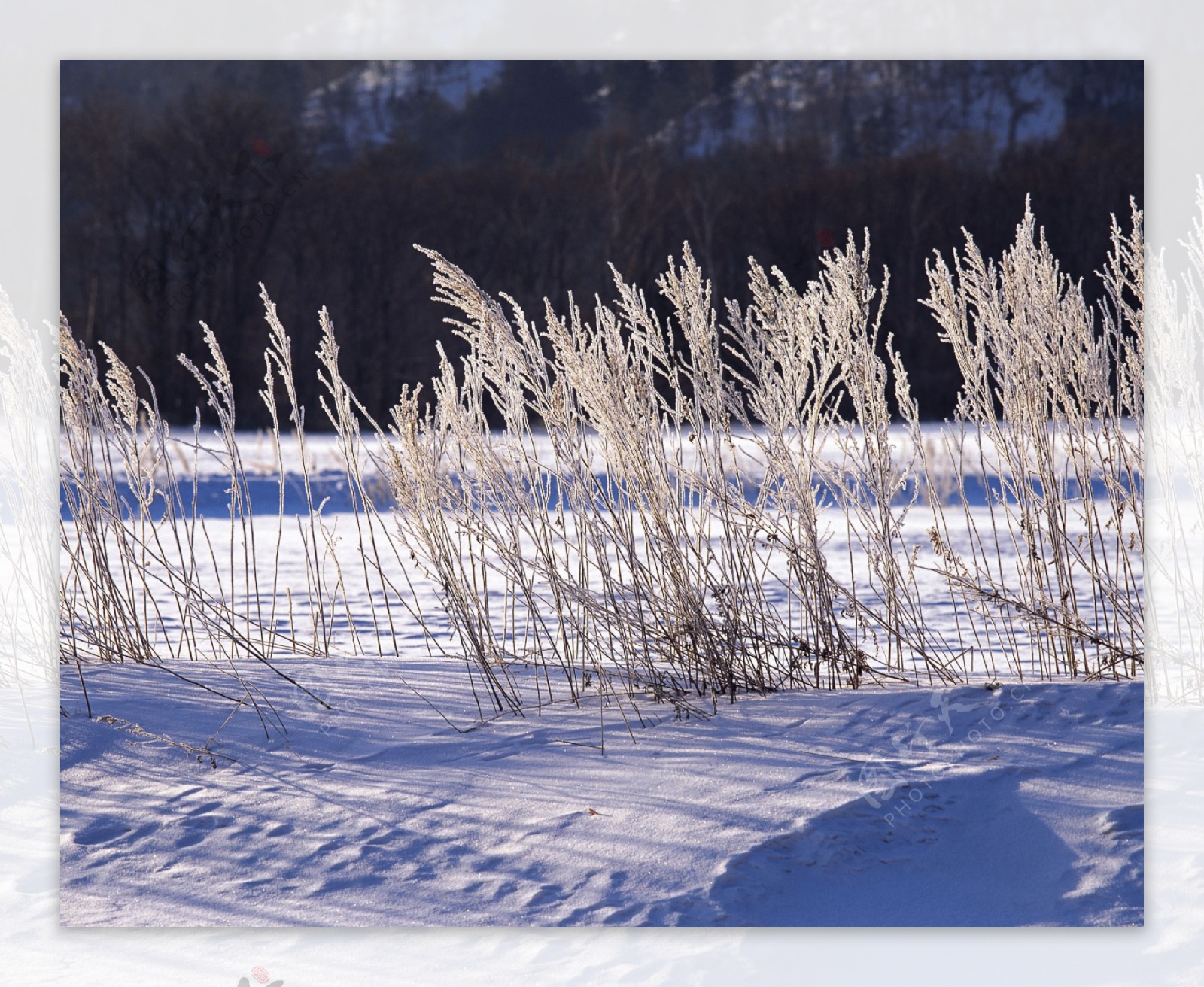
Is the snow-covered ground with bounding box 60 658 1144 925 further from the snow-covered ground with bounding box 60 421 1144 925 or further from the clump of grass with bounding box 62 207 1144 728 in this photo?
the clump of grass with bounding box 62 207 1144 728

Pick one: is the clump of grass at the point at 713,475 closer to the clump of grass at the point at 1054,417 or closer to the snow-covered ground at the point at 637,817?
the clump of grass at the point at 1054,417

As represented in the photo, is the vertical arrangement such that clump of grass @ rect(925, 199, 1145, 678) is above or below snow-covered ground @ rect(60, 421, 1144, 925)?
above

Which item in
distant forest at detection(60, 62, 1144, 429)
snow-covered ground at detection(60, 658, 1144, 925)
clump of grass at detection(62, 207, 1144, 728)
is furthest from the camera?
distant forest at detection(60, 62, 1144, 429)

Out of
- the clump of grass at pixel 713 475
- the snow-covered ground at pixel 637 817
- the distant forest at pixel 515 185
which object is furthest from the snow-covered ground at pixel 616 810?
the distant forest at pixel 515 185

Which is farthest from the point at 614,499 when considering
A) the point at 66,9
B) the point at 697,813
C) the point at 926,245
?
the point at 926,245

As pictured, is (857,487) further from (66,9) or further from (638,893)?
(66,9)

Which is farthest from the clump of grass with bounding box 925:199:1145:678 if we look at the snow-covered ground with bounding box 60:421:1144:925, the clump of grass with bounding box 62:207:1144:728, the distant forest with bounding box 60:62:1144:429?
the distant forest with bounding box 60:62:1144:429

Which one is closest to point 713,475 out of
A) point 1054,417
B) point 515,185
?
point 1054,417

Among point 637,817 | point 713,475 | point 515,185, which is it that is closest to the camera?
point 637,817

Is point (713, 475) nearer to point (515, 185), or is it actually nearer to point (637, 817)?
point (637, 817)
